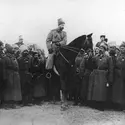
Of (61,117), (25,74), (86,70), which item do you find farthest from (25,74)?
(61,117)

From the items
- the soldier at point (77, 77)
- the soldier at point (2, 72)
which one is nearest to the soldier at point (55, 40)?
the soldier at point (77, 77)

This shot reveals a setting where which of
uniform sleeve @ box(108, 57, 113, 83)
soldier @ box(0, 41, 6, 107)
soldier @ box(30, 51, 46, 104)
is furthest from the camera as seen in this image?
soldier @ box(30, 51, 46, 104)

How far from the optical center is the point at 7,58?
12898 mm

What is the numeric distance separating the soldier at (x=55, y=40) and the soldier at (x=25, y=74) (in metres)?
0.84

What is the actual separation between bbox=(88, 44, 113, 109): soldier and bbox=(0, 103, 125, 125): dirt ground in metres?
0.54

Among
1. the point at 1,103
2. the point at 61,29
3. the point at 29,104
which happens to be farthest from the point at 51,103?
the point at 61,29

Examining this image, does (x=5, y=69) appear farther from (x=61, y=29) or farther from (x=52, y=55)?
(x=61, y=29)

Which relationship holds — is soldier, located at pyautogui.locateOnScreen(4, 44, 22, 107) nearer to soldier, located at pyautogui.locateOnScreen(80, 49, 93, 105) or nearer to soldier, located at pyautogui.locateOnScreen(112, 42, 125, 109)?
soldier, located at pyautogui.locateOnScreen(80, 49, 93, 105)

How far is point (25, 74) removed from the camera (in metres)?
13.2

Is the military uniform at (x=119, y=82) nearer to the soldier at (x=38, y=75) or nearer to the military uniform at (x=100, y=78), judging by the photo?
the military uniform at (x=100, y=78)

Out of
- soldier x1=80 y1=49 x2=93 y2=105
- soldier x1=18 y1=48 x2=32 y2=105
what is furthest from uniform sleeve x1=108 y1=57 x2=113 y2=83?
soldier x1=18 y1=48 x2=32 y2=105

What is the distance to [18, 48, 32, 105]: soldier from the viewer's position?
1327 cm

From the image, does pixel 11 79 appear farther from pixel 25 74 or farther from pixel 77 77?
pixel 77 77

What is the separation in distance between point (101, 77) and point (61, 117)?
2.09 metres
